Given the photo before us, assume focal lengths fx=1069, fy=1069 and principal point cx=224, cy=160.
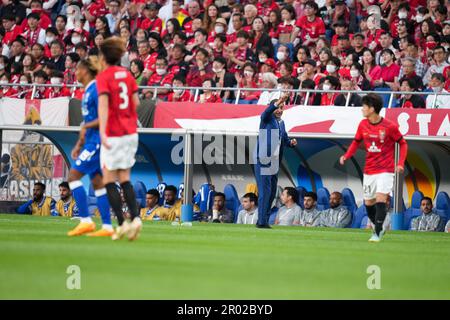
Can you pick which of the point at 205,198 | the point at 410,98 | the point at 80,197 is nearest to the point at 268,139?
Answer: the point at 410,98

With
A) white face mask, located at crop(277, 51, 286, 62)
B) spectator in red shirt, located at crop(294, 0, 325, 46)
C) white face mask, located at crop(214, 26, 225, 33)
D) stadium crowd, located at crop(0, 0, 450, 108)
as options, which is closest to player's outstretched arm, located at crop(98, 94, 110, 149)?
stadium crowd, located at crop(0, 0, 450, 108)

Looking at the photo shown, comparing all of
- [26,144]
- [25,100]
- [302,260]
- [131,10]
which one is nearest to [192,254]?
[302,260]

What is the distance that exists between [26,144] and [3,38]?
5338mm

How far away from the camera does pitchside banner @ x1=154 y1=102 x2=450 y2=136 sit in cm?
1997

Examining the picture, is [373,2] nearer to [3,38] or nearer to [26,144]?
[26,144]

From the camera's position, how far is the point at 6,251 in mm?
10469

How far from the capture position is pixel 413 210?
69.8ft

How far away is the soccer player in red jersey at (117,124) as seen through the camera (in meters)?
11.6

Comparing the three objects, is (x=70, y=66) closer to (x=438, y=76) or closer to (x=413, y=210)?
(x=413, y=210)

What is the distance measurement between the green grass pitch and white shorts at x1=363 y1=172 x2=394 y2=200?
29.6 inches

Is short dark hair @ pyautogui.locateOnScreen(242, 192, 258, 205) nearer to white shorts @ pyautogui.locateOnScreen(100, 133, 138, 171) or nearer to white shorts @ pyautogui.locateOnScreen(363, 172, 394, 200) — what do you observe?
white shorts @ pyautogui.locateOnScreen(363, 172, 394, 200)

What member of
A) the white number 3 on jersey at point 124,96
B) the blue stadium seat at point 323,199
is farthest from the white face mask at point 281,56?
the white number 3 on jersey at point 124,96

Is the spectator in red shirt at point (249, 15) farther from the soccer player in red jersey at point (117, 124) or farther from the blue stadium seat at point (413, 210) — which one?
the soccer player in red jersey at point (117, 124)

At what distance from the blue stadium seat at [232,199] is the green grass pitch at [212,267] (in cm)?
838
